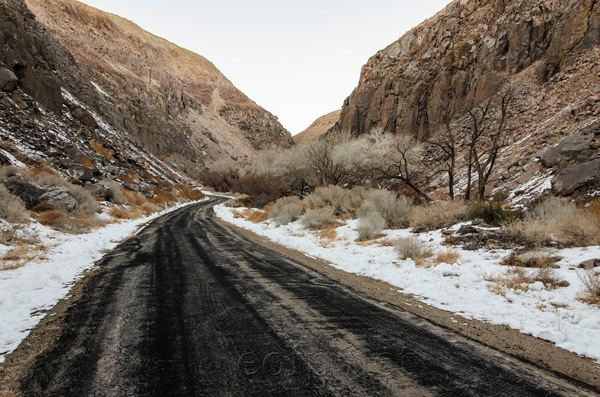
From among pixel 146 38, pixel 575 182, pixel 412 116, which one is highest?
pixel 146 38

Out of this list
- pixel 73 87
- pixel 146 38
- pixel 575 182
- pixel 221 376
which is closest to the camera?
pixel 221 376

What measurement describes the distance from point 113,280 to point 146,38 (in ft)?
537

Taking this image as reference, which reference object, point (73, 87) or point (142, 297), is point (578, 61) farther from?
point (73, 87)

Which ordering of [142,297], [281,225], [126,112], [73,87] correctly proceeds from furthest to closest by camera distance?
1. [126,112]
2. [73,87]
3. [281,225]
4. [142,297]

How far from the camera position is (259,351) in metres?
3.08

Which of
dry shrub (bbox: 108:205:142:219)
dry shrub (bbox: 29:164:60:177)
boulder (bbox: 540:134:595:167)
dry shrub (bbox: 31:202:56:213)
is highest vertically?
Result: boulder (bbox: 540:134:595:167)

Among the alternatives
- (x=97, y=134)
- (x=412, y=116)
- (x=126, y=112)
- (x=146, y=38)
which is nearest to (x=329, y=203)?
(x=97, y=134)

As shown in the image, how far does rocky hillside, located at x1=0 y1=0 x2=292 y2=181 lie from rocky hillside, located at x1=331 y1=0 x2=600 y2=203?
35237 mm

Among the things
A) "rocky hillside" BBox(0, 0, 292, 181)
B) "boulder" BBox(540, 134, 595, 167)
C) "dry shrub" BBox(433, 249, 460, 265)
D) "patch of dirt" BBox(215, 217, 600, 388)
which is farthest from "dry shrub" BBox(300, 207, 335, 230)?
"rocky hillside" BBox(0, 0, 292, 181)

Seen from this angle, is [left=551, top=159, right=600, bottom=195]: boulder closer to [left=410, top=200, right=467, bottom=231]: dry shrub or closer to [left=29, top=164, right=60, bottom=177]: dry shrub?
[left=410, top=200, right=467, bottom=231]: dry shrub

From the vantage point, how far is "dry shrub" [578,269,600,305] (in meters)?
4.44

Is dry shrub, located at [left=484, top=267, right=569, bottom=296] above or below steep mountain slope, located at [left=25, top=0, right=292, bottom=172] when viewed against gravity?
below

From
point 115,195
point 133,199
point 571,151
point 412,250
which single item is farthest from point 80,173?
point 571,151

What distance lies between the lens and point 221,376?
264 cm
